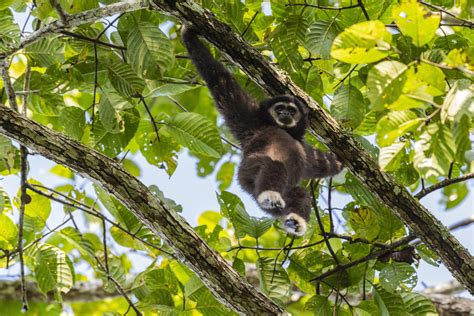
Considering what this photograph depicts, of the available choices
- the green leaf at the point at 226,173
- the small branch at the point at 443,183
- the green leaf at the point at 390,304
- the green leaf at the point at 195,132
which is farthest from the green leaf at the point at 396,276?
the green leaf at the point at 226,173

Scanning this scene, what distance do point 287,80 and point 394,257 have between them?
1936 millimetres

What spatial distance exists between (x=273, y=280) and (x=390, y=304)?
1.01 m

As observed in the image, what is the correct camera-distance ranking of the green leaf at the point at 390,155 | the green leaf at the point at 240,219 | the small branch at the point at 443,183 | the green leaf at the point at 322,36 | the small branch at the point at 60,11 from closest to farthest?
the green leaf at the point at 390,155, the small branch at the point at 60,11, the green leaf at the point at 322,36, the small branch at the point at 443,183, the green leaf at the point at 240,219

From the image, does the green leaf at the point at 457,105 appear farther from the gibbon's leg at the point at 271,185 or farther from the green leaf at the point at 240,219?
the green leaf at the point at 240,219

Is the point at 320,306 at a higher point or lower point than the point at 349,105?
lower

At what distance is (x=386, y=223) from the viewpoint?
5766 mm

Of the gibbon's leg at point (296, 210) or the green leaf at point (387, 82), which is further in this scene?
the gibbon's leg at point (296, 210)

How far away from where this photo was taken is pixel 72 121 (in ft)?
20.1

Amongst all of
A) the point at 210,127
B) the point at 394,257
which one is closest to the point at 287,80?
the point at 210,127

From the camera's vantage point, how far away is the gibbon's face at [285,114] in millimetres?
6059

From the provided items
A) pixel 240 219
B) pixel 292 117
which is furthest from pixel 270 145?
pixel 240 219

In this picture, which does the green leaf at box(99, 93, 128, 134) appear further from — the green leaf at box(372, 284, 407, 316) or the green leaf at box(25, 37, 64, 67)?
the green leaf at box(372, 284, 407, 316)

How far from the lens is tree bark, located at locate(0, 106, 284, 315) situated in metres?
4.53

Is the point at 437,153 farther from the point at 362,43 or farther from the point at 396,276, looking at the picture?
the point at 396,276
